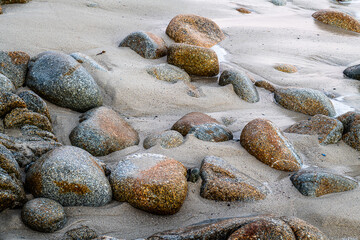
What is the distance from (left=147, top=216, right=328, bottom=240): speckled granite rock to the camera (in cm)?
227

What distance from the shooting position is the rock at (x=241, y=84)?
486 cm

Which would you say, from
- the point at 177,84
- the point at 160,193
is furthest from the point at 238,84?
the point at 160,193

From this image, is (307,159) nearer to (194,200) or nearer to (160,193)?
(194,200)

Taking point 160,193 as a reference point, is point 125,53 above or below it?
above

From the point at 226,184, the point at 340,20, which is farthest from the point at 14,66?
the point at 340,20

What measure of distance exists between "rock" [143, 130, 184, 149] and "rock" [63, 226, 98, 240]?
1.26m

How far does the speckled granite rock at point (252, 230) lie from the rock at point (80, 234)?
39cm

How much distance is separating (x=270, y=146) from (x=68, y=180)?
75.9 inches

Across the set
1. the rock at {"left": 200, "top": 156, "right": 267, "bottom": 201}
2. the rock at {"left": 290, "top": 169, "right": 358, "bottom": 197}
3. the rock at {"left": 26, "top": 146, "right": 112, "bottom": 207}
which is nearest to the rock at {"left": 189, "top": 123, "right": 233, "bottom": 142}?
the rock at {"left": 200, "top": 156, "right": 267, "bottom": 201}

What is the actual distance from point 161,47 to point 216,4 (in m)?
3.24

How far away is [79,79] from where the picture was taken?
3.94 metres

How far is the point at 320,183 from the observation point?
10.4 feet

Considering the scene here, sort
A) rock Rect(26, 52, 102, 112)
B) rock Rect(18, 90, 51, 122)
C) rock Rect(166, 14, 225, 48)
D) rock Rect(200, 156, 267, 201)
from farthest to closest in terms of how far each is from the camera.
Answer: rock Rect(166, 14, 225, 48)
rock Rect(26, 52, 102, 112)
rock Rect(18, 90, 51, 122)
rock Rect(200, 156, 267, 201)

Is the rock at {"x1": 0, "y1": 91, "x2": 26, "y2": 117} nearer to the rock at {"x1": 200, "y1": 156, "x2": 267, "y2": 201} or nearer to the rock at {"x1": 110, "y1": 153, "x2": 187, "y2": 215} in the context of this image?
the rock at {"x1": 110, "y1": 153, "x2": 187, "y2": 215}
